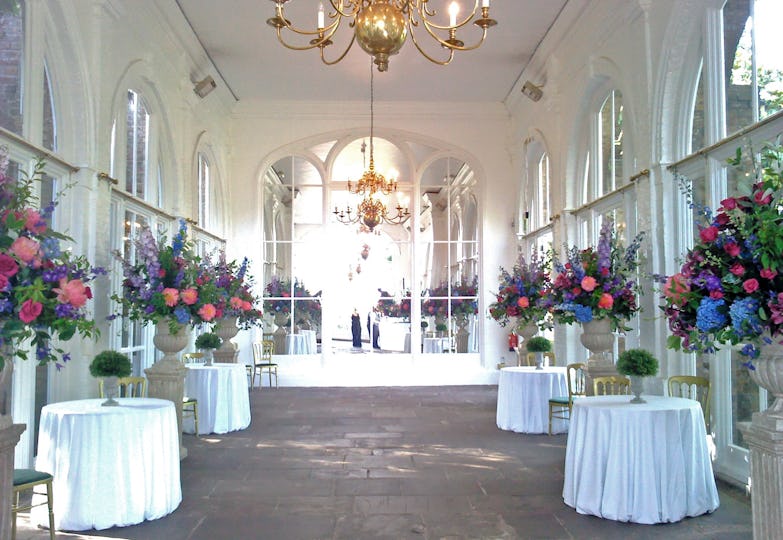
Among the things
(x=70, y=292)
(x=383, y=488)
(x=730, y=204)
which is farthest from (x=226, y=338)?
(x=730, y=204)

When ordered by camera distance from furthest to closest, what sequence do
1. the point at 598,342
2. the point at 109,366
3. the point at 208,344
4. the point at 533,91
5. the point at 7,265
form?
the point at 533,91 → the point at 208,344 → the point at 598,342 → the point at 109,366 → the point at 7,265

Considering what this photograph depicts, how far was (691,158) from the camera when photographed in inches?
229

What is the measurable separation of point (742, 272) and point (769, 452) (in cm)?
74

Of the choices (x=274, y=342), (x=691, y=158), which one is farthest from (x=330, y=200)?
(x=691, y=158)

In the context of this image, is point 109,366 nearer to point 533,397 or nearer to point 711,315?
point 711,315

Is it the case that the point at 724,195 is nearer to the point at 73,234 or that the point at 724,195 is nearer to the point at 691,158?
the point at 691,158

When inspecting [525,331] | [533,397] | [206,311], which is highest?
[206,311]

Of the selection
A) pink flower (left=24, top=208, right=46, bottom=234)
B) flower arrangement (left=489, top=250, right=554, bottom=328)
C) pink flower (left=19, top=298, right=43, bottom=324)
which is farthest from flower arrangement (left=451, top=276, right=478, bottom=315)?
pink flower (left=19, top=298, right=43, bottom=324)

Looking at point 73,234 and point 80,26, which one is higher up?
point 80,26

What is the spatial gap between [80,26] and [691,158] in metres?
5.55

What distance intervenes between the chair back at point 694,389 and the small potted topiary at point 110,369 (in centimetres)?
421

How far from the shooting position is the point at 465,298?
12734mm

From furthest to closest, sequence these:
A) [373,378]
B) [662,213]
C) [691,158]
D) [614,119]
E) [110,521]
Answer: [373,378], [614,119], [662,213], [691,158], [110,521]

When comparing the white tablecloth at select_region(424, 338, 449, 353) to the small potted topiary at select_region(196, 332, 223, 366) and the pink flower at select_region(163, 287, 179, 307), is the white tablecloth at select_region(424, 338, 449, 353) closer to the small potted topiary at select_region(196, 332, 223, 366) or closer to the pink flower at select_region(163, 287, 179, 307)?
the small potted topiary at select_region(196, 332, 223, 366)
